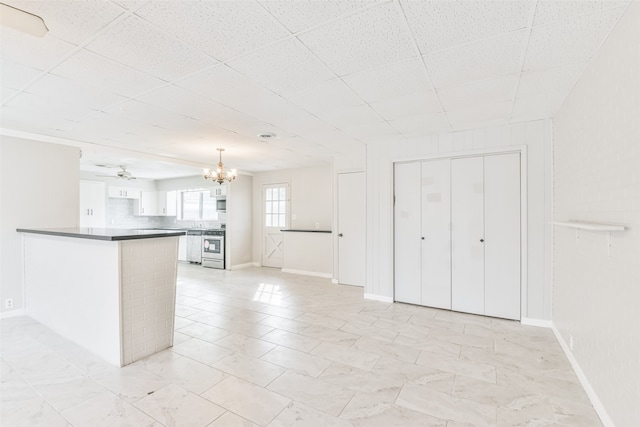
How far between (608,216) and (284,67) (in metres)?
2.47

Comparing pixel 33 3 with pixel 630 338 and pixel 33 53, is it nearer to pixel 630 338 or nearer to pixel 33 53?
pixel 33 53

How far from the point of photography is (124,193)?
8578mm

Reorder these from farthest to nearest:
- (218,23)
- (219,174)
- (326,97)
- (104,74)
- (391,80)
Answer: (219,174) < (326,97) < (391,80) < (104,74) < (218,23)

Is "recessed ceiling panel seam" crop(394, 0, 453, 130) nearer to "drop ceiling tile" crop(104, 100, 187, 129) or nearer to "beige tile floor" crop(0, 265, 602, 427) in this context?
"beige tile floor" crop(0, 265, 602, 427)

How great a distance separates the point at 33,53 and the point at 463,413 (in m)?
3.91

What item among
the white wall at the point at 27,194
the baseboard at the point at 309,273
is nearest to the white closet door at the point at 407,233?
the baseboard at the point at 309,273

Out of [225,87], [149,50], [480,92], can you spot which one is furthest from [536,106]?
[149,50]

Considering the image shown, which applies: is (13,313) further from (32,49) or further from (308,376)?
(308,376)

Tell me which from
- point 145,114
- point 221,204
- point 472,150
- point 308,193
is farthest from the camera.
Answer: point 221,204

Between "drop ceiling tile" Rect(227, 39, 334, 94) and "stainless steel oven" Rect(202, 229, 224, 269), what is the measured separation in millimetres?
5635

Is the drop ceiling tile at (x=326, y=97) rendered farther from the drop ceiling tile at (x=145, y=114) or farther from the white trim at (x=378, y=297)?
the white trim at (x=378, y=297)

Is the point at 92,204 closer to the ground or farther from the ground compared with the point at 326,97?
closer to the ground

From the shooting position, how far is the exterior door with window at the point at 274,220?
748cm

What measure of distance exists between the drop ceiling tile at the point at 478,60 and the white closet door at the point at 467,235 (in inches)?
70.0
